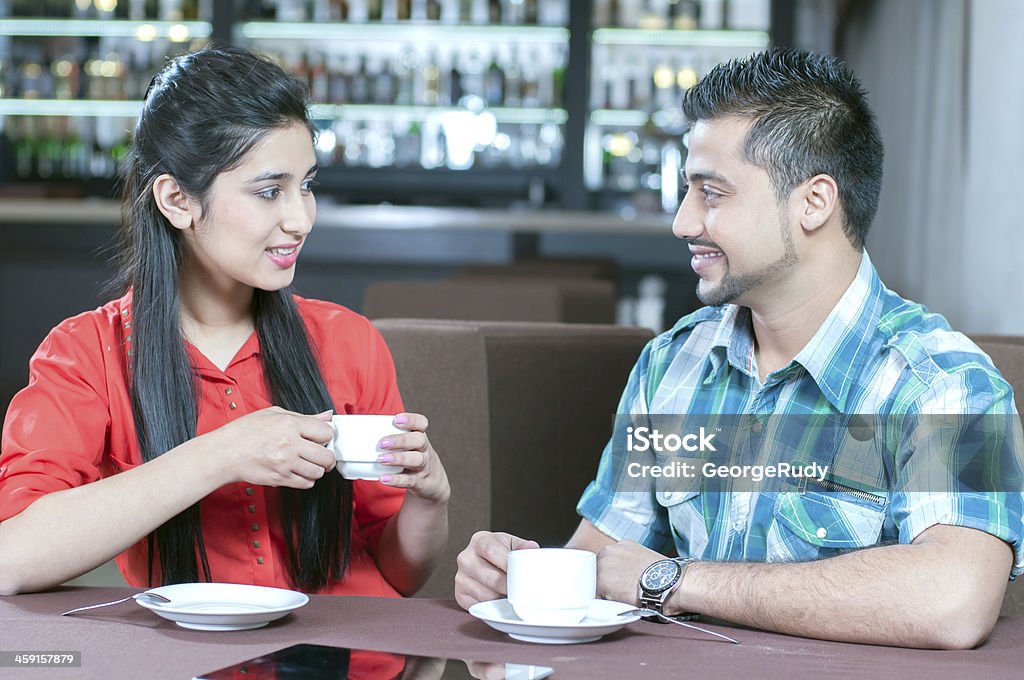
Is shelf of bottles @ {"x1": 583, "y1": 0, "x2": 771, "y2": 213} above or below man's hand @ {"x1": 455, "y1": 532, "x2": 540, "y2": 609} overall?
above

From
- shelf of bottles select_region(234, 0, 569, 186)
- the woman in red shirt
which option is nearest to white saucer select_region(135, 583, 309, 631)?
the woman in red shirt

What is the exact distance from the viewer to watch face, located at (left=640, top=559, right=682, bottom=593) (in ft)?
3.91

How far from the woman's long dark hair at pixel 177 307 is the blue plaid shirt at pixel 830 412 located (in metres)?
0.37

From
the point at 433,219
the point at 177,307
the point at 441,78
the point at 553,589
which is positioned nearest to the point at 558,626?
the point at 553,589

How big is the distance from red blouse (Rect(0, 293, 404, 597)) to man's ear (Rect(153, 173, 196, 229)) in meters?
0.12

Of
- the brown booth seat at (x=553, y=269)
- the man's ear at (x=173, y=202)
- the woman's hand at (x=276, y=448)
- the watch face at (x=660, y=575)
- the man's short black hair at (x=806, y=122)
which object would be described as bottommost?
the watch face at (x=660, y=575)

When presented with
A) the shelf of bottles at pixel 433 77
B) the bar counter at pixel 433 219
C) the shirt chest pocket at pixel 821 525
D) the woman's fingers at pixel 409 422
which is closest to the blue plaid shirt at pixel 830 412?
the shirt chest pocket at pixel 821 525

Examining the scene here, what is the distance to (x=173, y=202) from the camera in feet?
4.91

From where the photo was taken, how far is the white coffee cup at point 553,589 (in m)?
1.02

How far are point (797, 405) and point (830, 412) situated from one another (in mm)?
43

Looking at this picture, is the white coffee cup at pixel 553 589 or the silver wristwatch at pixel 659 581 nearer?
the white coffee cup at pixel 553 589

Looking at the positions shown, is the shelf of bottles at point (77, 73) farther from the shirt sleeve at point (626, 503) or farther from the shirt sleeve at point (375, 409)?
the shirt sleeve at point (626, 503)

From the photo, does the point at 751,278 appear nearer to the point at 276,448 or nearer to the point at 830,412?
the point at 830,412

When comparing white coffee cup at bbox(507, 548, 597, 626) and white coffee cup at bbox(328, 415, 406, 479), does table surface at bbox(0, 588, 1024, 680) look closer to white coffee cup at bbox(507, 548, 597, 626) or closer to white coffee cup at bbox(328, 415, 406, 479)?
white coffee cup at bbox(507, 548, 597, 626)
